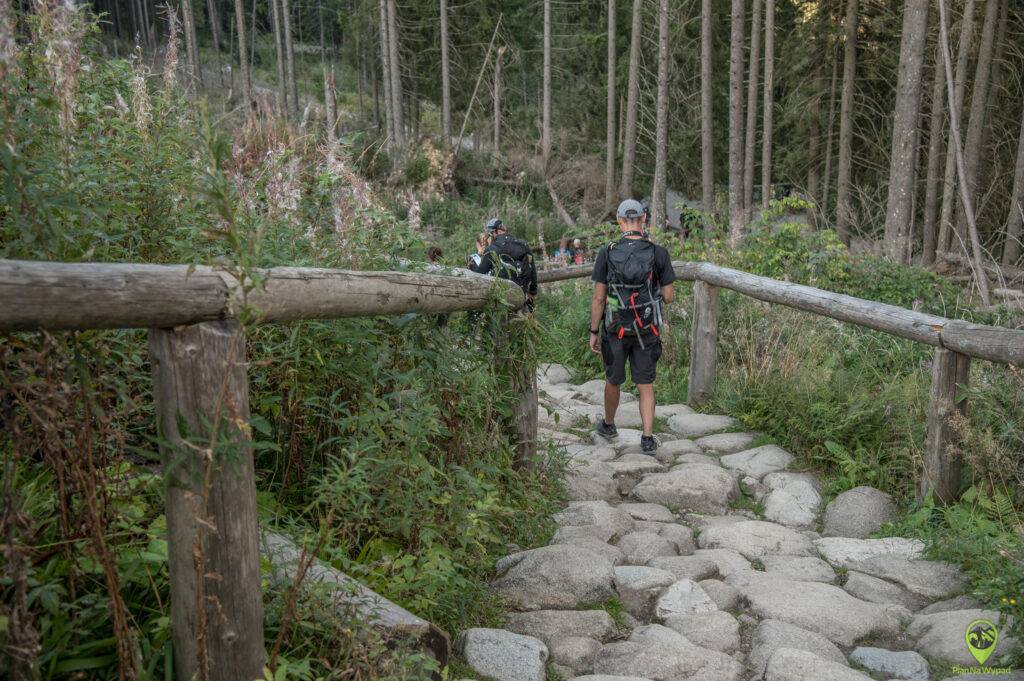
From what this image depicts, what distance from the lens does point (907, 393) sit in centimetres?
570

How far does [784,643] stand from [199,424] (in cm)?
255

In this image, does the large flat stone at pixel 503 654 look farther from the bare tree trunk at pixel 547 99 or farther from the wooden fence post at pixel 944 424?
the bare tree trunk at pixel 547 99

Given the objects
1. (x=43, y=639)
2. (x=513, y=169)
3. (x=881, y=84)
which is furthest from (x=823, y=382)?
(x=881, y=84)

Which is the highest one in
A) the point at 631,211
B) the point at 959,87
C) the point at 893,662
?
the point at 959,87

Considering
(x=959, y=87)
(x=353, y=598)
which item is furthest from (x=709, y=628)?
(x=959, y=87)

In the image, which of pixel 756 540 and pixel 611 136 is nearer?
pixel 756 540

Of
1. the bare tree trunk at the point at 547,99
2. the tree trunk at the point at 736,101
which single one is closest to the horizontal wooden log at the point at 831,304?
the tree trunk at the point at 736,101

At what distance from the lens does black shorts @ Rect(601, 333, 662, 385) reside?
21.0 feet

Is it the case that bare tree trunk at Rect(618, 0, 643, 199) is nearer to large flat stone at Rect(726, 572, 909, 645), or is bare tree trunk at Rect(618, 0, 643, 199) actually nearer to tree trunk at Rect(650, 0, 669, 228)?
tree trunk at Rect(650, 0, 669, 228)

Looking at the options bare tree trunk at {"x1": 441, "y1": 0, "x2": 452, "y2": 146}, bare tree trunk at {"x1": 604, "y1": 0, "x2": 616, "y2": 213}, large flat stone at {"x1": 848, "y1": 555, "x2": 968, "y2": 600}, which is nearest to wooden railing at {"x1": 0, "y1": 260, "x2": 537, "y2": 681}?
large flat stone at {"x1": 848, "y1": 555, "x2": 968, "y2": 600}

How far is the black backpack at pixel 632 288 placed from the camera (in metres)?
6.21

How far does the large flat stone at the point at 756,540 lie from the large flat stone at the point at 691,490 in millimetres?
468

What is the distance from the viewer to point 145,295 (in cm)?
179

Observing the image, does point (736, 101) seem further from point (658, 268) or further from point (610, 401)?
point (610, 401)
